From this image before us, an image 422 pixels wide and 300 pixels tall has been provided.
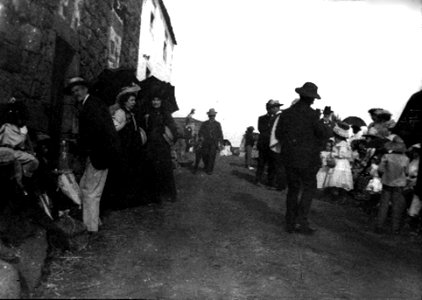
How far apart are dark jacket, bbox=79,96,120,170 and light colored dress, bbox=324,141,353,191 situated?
5738 mm

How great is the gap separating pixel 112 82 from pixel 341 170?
208 inches

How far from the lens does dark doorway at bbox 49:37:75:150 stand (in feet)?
22.2

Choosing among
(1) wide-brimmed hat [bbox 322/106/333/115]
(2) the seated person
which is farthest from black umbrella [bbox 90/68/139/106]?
(1) wide-brimmed hat [bbox 322/106/333/115]

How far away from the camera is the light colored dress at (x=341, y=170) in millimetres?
9484

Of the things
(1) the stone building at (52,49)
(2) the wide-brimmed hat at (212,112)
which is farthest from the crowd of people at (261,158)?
(2) the wide-brimmed hat at (212,112)

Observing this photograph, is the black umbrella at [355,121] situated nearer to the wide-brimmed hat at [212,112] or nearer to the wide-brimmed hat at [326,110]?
the wide-brimmed hat at [326,110]

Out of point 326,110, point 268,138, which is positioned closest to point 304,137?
point 268,138

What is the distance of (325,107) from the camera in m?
11.4

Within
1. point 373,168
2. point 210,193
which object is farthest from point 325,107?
point 210,193

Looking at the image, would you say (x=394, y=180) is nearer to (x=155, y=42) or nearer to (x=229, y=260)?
(x=229, y=260)

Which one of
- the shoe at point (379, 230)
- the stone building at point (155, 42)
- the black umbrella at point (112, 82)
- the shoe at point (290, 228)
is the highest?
the stone building at point (155, 42)

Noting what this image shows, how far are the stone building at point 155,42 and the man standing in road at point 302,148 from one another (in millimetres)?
9294

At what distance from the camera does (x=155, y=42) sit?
18.4m

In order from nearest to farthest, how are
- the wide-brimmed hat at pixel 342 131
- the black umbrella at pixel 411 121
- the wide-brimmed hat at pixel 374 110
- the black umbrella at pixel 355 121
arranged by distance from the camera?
A: the black umbrella at pixel 411 121
the wide-brimmed hat at pixel 374 110
the wide-brimmed hat at pixel 342 131
the black umbrella at pixel 355 121
